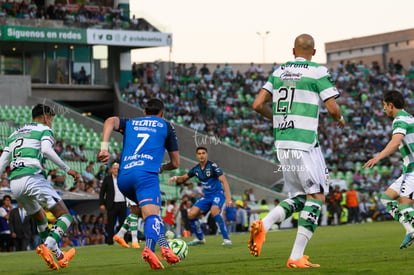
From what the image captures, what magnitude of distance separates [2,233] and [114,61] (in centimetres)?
2970

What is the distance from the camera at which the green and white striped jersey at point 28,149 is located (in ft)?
40.9

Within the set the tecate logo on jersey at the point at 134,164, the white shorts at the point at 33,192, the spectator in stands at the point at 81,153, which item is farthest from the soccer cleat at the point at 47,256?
the spectator in stands at the point at 81,153

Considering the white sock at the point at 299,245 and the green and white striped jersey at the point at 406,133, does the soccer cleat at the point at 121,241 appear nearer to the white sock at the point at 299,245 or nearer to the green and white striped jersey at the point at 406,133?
the green and white striped jersey at the point at 406,133

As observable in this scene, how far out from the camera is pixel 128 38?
164 ft

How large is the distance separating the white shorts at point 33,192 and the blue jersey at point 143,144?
1.87m

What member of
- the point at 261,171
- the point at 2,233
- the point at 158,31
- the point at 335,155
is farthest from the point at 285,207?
the point at 158,31

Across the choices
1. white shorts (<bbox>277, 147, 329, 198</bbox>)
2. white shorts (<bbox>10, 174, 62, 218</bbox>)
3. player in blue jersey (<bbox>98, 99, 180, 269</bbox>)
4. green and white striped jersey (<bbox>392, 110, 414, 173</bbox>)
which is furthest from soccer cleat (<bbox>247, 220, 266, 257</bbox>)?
green and white striped jersey (<bbox>392, 110, 414, 173</bbox>)

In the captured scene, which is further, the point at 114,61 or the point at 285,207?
the point at 114,61

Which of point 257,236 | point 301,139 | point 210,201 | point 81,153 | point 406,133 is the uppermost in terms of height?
point 301,139

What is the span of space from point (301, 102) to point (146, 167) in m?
2.07

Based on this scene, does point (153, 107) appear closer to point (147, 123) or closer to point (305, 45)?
point (147, 123)

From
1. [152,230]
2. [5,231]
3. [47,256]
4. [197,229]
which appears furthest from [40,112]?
[5,231]

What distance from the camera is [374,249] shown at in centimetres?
1462

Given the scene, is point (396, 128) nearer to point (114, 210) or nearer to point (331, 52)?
point (114, 210)
